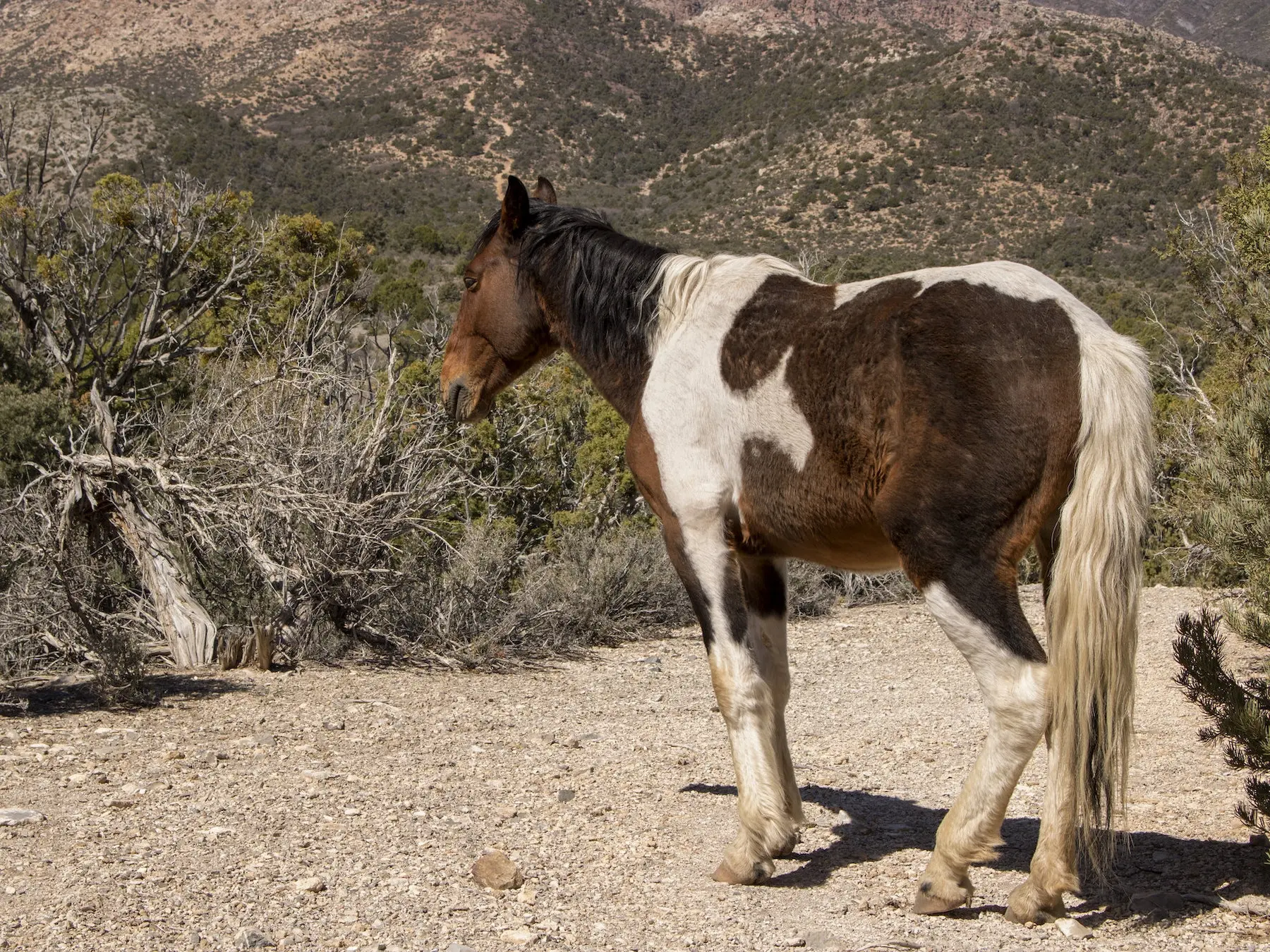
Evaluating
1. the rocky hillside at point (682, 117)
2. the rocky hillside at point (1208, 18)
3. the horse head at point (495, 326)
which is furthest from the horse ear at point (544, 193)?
the rocky hillside at point (1208, 18)

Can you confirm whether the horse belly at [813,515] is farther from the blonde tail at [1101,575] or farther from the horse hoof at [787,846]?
the horse hoof at [787,846]

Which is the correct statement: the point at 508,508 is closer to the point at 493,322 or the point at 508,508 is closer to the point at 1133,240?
the point at 493,322

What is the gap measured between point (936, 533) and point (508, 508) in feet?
24.3

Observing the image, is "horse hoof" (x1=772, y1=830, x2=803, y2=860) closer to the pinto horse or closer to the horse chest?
the pinto horse

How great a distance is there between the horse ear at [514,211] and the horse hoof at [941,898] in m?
2.88

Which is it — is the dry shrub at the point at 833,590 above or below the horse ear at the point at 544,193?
below

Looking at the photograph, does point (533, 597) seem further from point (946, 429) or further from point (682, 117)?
point (682, 117)

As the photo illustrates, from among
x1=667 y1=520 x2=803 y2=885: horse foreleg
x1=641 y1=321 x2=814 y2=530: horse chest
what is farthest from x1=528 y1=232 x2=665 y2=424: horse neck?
x1=667 y1=520 x2=803 y2=885: horse foreleg

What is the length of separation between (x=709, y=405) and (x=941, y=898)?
1.73m

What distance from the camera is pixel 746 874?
3.85 metres

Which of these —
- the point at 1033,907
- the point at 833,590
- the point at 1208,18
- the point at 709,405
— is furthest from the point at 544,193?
the point at 1208,18

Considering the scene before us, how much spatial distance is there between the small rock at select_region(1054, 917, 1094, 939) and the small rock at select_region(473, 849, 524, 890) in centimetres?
170

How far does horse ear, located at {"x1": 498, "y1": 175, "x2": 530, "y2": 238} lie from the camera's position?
4484 mm

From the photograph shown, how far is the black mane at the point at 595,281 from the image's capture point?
431cm
